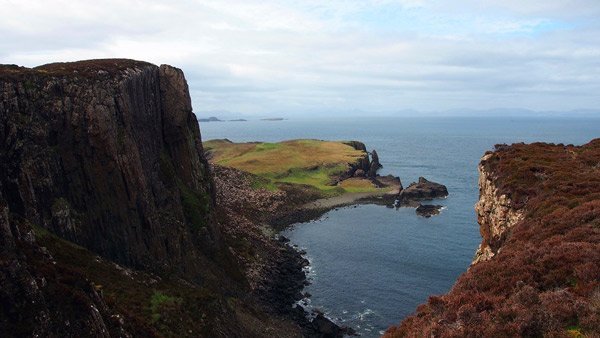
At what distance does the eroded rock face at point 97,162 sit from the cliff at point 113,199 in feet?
0.29

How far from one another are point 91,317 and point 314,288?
46.8 m

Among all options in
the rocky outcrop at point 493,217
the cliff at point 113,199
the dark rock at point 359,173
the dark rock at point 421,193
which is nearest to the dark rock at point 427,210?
the dark rock at point 421,193

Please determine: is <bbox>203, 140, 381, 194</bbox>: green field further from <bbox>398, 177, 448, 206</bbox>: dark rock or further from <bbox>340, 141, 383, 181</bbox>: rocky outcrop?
<bbox>398, 177, 448, 206</bbox>: dark rock

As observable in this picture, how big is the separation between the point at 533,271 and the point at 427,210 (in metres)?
91.3

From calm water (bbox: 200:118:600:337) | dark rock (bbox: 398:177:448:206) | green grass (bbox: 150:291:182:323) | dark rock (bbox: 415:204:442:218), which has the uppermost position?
green grass (bbox: 150:291:182:323)

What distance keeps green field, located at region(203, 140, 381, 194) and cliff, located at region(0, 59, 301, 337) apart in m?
74.1

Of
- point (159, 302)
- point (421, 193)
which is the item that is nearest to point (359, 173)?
point (421, 193)

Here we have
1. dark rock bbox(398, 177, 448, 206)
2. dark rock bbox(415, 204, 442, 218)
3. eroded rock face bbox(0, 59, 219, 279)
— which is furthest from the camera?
dark rock bbox(398, 177, 448, 206)

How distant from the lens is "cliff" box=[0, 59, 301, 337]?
1447 inches

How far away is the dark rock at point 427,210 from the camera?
109m

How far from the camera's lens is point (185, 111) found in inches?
2322

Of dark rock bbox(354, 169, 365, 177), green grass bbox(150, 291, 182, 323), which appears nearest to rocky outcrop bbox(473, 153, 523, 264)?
green grass bbox(150, 291, 182, 323)

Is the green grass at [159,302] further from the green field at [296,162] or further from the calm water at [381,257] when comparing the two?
the green field at [296,162]

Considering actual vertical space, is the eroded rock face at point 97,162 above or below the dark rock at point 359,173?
above
